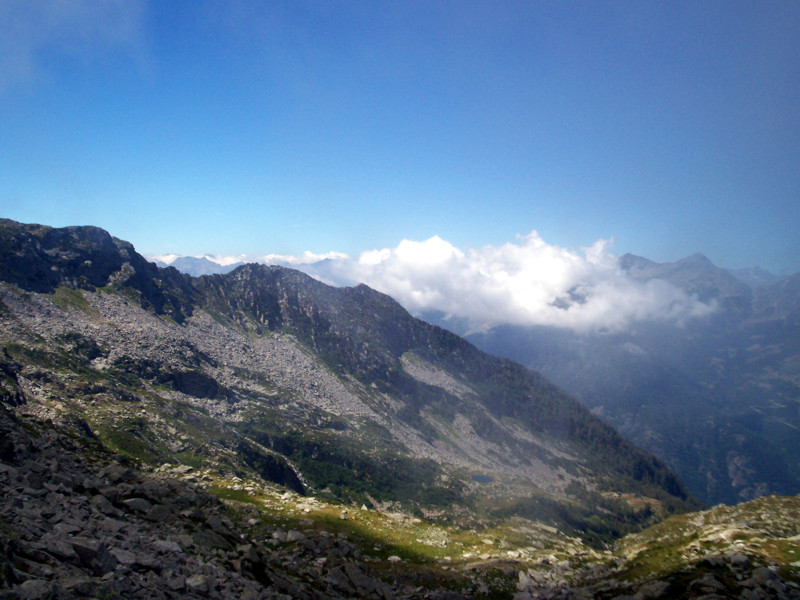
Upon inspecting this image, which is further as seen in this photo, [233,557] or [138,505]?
[138,505]

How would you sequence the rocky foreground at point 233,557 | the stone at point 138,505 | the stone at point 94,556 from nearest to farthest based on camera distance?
the stone at point 94,556 < the rocky foreground at point 233,557 < the stone at point 138,505

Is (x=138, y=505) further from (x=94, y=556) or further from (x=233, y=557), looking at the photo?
(x=94, y=556)

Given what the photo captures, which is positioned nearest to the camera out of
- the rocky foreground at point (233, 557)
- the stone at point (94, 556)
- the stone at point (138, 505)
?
the stone at point (94, 556)

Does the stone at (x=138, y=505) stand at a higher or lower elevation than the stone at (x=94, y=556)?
lower

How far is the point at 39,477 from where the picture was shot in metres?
33.0

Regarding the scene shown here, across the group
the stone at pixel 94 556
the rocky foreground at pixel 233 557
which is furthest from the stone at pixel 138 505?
the stone at pixel 94 556

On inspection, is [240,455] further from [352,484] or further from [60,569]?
[60,569]

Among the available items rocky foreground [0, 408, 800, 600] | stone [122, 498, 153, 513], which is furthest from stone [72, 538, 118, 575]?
stone [122, 498, 153, 513]

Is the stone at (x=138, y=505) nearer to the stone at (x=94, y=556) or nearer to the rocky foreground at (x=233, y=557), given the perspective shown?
the rocky foreground at (x=233, y=557)

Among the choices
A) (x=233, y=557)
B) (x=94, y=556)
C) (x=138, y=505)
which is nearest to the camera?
(x=94, y=556)

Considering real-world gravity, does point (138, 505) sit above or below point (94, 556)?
below

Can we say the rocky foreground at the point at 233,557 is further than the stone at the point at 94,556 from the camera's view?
Yes

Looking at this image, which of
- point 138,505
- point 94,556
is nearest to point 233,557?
point 138,505

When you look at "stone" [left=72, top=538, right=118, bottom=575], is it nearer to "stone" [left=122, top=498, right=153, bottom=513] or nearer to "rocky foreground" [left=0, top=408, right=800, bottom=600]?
"rocky foreground" [left=0, top=408, right=800, bottom=600]
